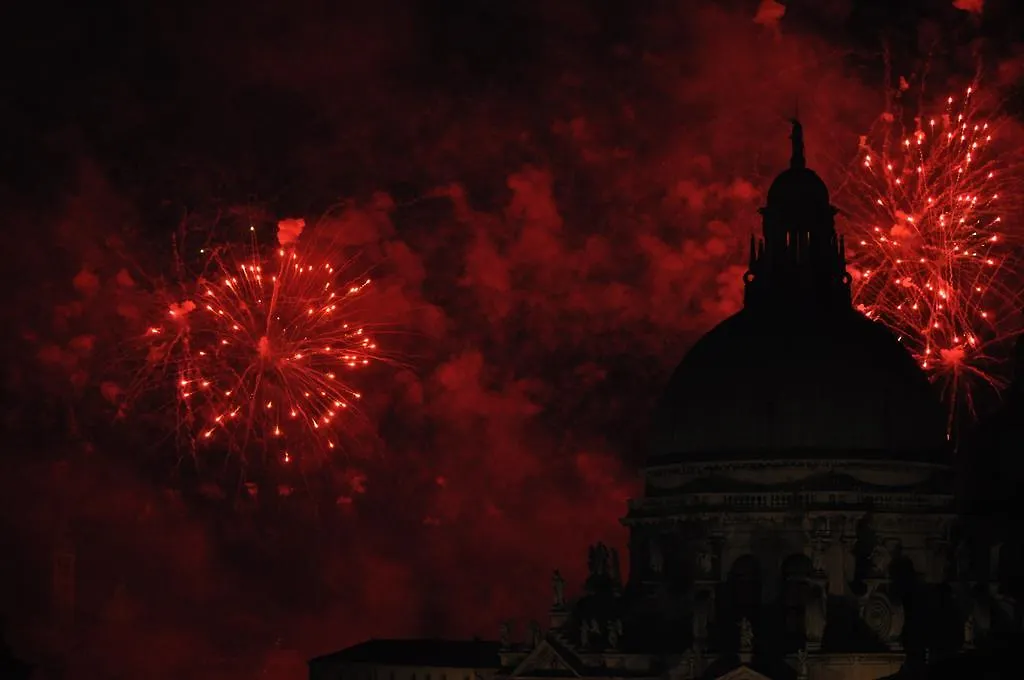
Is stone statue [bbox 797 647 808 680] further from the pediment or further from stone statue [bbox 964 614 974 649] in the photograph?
stone statue [bbox 964 614 974 649]

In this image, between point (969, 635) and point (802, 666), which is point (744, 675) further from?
point (969, 635)

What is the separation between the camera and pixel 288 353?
200 m

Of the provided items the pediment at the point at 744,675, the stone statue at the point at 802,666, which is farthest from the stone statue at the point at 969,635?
the pediment at the point at 744,675

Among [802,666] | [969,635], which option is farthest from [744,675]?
[969,635]

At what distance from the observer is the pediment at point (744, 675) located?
198 metres

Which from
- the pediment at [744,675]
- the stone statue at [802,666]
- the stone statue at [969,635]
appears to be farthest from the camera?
the pediment at [744,675]

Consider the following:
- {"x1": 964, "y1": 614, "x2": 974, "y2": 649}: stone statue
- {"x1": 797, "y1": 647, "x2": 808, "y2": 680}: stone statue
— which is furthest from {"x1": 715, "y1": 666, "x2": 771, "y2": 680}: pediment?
{"x1": 964, "y1": 614, "x2": 974, "y2": 649}: stone statue

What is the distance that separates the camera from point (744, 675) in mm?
198500

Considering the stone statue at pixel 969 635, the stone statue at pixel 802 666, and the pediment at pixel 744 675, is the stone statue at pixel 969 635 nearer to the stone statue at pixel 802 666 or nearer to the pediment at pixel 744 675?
the stone statue at pixel 802 666

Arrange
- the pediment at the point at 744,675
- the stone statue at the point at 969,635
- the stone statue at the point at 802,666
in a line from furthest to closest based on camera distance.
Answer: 1. the pediment at the point at 744,675
2. the stone statue at the point at 802,666
3. the stone statue at the point at 969,635

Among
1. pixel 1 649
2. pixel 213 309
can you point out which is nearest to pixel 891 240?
pixel 213 309

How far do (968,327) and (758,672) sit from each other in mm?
18302

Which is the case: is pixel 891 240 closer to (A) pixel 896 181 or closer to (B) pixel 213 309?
(A) pixel 896 181

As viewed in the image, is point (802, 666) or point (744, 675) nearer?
point (744, 675)
